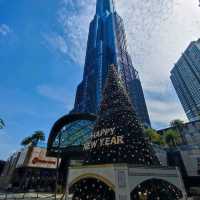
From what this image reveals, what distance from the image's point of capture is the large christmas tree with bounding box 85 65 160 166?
7473 mm

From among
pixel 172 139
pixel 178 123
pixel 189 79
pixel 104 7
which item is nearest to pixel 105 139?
pixel 172 139

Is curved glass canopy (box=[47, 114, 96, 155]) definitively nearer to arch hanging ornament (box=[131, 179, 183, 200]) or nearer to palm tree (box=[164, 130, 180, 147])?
palm tree (box=[164, 130, 180, 147])

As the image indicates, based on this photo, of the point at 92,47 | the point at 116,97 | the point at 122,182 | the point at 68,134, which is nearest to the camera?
the point at 122,182

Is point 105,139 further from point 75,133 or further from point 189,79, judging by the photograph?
point 189,79

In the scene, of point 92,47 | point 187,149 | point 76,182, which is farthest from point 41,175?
point 92,47

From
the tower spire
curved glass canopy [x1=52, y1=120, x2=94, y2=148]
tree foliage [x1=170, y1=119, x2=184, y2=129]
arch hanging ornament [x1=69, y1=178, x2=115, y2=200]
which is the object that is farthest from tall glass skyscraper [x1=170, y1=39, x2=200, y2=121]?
arch hanging ornament [x1=69, y1=178, x2=115, y2=200]

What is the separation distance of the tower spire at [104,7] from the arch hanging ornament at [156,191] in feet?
399

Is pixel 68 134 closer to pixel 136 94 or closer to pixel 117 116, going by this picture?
pixel 117 116

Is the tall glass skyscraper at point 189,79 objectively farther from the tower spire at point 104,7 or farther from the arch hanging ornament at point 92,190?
the arch hanging ornament at point 92,190

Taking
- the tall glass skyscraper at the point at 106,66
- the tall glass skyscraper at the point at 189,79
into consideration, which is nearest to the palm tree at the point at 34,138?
the tall glass skyscraper at the point at 106,66

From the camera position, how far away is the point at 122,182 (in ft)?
21.8

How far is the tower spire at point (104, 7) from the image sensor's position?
111000 mm

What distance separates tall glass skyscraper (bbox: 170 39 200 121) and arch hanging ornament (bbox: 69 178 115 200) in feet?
298

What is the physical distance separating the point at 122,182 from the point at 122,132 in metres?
2.33
